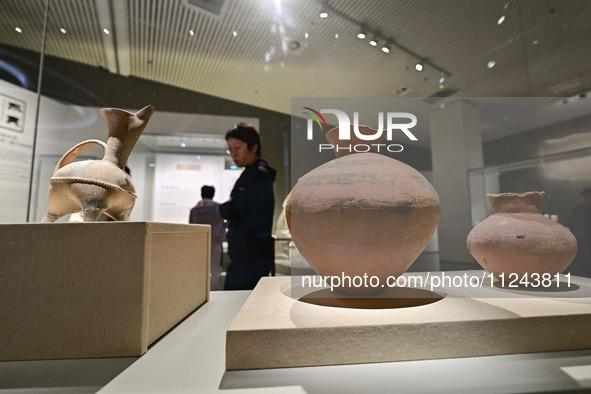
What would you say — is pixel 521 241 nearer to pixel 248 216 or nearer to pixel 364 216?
pixel 364 216

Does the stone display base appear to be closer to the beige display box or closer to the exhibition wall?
the beige display box

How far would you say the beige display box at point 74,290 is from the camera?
876mm

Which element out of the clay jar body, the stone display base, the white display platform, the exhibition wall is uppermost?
the exhibition wall

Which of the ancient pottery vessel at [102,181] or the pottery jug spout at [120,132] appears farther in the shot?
the pottery jug spout at [120,132]

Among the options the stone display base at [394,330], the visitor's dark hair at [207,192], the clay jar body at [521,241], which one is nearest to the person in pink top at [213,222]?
the visitor's dark hair at [207,192]

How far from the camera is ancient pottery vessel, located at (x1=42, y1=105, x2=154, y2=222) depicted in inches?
44.8

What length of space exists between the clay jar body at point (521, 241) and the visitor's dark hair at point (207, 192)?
1942 mm

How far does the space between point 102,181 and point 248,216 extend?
112 cm

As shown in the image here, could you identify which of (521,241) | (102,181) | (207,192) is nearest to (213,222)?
(207,192)

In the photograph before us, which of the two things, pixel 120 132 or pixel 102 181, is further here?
pixel 120 132

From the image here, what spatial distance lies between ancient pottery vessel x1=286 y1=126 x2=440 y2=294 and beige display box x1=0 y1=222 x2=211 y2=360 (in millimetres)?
563

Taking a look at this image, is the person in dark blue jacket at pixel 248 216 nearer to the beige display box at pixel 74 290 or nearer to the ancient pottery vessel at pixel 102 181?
the ancient pottery vessel at pixel 102 181

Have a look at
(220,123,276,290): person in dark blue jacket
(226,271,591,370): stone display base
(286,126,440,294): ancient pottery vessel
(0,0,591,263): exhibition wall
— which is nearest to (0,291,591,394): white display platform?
(226,271,591,370): stone display base

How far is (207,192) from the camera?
2.63 meters
